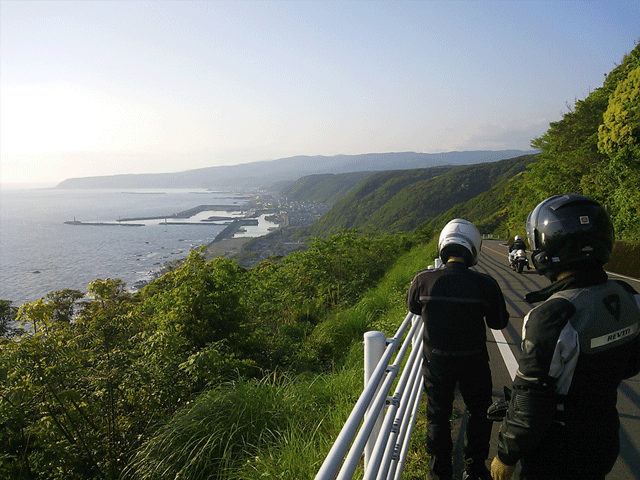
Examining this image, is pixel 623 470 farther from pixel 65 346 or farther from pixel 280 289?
pixel 280 289

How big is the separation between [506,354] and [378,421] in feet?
12.3

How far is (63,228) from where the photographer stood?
12338cm

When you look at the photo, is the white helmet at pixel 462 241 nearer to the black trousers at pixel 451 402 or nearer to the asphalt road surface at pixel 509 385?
the black trousers at pixel 451 402

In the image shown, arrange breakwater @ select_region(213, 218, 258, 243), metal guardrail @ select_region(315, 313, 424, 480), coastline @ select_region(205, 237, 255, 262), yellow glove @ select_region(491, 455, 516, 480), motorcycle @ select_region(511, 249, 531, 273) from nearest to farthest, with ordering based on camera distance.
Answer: metal guardrail @ select_region(315, 313, 424, 480) → yellow glove @ select_region(491, 455, 516, 480) → motorcycle @ select_region(511, 249, 531, 273) → coastline @ select_region(205, 237, 255, 262) → breakwater @ select_region(213, 218, 258, 243)

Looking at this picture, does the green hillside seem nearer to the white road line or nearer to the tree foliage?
the white road line

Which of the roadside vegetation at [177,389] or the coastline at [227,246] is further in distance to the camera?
the coastline at [227,246]

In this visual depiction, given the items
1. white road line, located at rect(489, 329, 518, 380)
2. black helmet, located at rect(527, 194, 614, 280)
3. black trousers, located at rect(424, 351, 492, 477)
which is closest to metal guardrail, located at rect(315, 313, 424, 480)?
black trousers, located at rect(424, 351, 492, 477)

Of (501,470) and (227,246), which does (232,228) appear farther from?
(501,470)

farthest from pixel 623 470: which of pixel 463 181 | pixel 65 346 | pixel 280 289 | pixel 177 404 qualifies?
pixel 463 181

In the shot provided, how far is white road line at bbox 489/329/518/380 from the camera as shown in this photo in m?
4.83

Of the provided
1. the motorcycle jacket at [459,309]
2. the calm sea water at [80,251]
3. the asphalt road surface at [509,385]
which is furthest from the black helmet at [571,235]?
the calm sea water at [80,251]

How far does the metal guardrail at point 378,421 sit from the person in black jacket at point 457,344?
0.23 meters

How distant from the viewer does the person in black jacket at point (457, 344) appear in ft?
8.30

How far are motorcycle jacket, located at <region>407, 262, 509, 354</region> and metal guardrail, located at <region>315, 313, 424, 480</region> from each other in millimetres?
315
